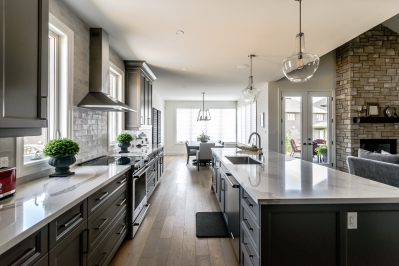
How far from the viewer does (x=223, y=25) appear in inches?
108

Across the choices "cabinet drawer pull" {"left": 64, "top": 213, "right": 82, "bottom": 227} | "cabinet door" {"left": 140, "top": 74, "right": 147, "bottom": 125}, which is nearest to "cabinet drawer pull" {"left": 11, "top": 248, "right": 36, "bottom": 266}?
"cabinet drawer pull" {"left": 64, "top": 213, "right": 82, "bottom": 227}

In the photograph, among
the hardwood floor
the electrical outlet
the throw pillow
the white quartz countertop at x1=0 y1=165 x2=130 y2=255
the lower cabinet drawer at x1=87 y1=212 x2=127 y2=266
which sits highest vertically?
the electrical outlet

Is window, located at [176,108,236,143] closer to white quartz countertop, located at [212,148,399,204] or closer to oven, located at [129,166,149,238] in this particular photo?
oven, located at [129,166,149,238]

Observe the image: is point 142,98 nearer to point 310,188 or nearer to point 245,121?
point 310,188

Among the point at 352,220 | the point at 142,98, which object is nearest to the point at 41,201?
the point at 352,220

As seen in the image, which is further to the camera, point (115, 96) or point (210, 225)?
point (115, 96)

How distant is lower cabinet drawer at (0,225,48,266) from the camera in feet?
2.86

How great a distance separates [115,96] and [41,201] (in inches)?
115

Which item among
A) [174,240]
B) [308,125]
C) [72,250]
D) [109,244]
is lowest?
[174,240]

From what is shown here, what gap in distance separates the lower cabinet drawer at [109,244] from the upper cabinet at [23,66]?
0.99m

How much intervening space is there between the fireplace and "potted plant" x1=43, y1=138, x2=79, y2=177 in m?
6.32

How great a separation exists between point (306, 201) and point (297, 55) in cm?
156

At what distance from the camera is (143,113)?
4504mm

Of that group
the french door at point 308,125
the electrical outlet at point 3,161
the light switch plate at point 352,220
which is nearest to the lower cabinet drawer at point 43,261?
the electrical outlet at point 3,161
